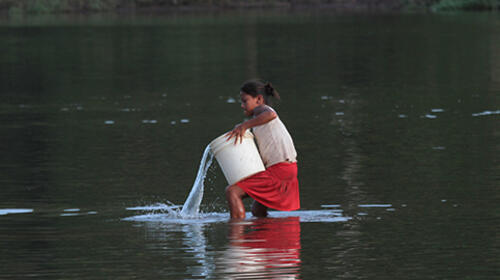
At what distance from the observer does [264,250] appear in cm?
935

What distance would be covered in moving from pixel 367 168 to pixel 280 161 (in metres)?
3.08

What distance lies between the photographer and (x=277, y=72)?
29812 millimetres

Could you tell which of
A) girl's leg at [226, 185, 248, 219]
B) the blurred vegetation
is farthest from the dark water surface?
the blurred vegetation

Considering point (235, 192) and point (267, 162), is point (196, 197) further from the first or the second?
point (267, 162)

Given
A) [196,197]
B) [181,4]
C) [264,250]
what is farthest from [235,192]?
[181,4]

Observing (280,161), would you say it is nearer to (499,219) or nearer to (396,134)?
(499,219)

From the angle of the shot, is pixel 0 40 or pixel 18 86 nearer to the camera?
pixel 18 86

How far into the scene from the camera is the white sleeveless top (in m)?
10.9

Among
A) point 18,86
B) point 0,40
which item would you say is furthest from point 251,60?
point 0,40

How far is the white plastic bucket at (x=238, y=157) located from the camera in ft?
35.6

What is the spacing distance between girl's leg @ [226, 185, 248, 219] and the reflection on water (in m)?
0.15

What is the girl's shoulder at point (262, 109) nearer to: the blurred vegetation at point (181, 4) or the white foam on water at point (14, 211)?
the white foam on water at point (14, 211)

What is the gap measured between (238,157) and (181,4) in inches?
3797

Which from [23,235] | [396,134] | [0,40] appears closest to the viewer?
[23,235]
